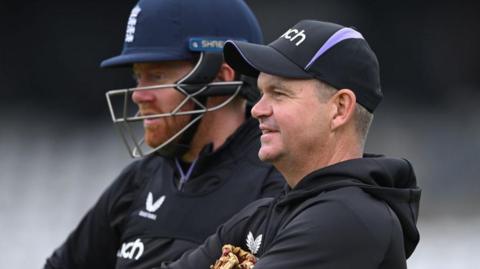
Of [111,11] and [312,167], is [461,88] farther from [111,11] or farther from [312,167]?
→ [312,167]

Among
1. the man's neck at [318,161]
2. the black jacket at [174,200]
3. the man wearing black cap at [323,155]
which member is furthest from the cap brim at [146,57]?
the man's neck at [318,161]

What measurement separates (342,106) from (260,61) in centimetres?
22

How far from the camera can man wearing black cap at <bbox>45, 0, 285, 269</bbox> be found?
327 centimetres

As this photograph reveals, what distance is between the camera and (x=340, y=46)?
8.45 feet

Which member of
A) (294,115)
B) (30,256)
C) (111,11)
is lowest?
(30,256)

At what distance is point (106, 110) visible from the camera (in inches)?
314

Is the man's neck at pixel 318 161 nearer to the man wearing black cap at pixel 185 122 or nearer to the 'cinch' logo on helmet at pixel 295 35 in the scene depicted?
the 'cinch' logo on helmet at pixel 295 35

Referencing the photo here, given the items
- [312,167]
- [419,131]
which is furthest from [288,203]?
[419,131]

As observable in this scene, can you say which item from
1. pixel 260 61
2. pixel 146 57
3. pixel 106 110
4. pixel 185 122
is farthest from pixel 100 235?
pixel 106 110

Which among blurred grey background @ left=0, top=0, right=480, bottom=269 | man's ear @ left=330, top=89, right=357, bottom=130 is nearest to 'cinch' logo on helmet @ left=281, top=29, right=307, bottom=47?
man's ear @ left=330, top=89, right=357, bottom=130

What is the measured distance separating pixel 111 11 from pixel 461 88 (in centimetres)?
256

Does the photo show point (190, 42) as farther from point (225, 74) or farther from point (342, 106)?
point (342, 106)

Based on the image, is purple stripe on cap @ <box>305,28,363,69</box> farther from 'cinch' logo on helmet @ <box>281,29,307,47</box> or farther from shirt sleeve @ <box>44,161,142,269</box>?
shirt sleeve @ <box>44,161,142,269</box>

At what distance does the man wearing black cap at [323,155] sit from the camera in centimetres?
243
